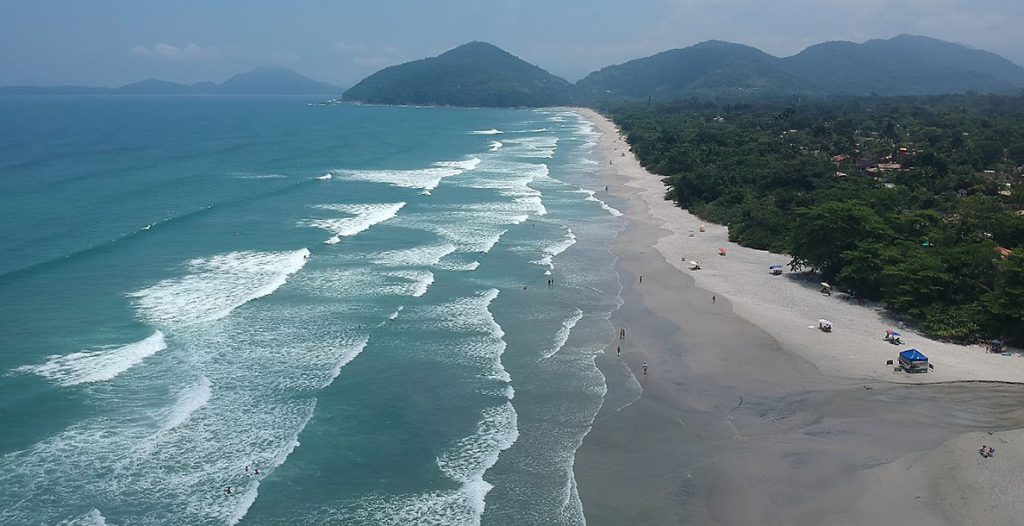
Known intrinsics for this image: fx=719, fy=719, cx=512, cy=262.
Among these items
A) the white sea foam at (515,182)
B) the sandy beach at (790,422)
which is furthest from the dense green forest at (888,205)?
the white sea foam at (515,182)

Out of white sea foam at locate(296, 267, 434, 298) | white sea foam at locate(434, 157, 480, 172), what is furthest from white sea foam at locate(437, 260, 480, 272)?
white sea foam at locate(434, 157, 480, 172)

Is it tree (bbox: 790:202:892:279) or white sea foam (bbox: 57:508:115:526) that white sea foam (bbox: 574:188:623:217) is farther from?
white sea foam (bbox: 57:508:115:526)

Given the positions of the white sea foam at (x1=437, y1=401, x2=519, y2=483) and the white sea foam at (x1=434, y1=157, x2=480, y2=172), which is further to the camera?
the white sea foam at (x1=434, y1=157, x2=480, y2=172)

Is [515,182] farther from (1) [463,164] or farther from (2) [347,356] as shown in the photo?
(2) [347,356]

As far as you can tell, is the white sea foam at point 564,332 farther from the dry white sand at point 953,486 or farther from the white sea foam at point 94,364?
the white sea foam at point 94,364

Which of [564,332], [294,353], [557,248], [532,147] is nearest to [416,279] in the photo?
[564,332]

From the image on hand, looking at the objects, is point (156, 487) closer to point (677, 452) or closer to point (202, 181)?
point (677, 452)

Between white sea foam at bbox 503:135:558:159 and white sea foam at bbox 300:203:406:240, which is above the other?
white sea foam at bbox 300:203:406:240
